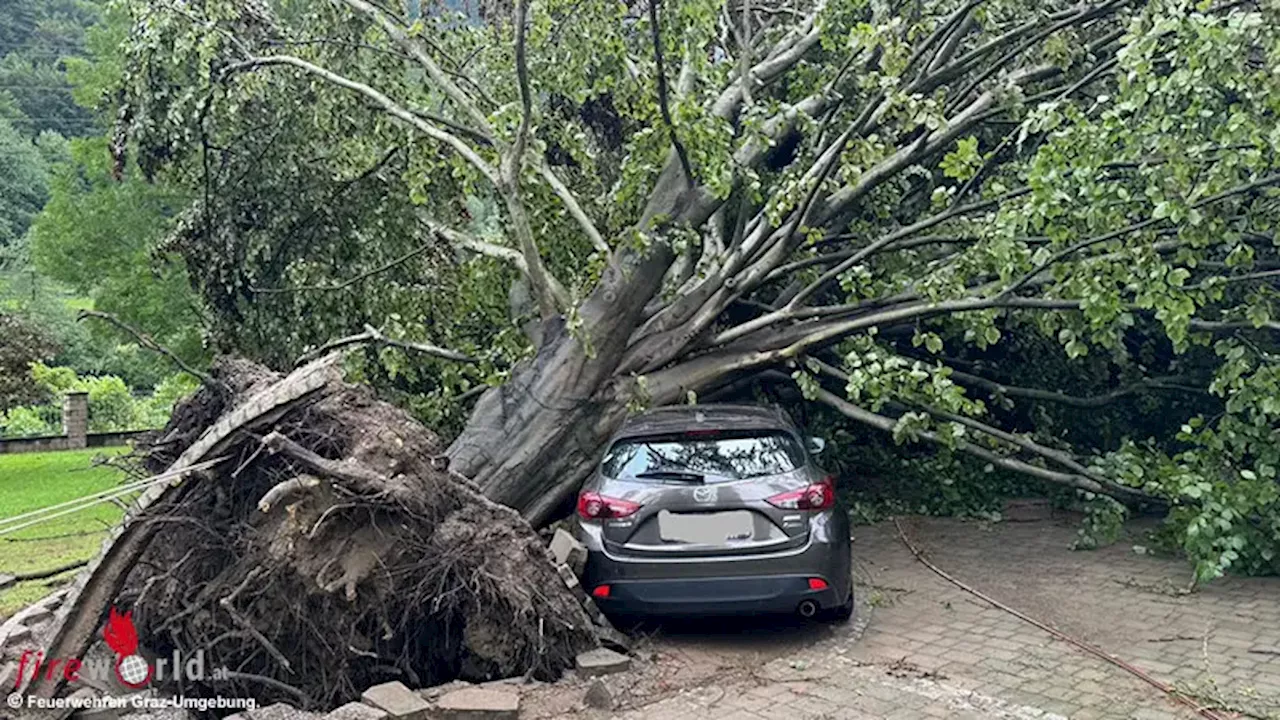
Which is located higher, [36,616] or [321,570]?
[321,570]

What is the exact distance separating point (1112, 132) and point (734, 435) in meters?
3.28

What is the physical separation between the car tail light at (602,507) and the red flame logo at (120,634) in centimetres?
267

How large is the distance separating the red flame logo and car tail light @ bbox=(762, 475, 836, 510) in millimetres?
3744

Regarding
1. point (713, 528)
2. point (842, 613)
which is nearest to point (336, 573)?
point (713, 528)

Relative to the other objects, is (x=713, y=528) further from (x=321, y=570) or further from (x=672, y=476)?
(x=321, y=570)

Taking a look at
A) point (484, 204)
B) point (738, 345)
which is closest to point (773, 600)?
point (738, 345)

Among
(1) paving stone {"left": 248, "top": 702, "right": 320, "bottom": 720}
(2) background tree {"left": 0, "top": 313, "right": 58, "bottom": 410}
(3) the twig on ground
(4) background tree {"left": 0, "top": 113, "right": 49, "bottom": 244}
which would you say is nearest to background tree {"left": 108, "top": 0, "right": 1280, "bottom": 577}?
(3) the twig on ground

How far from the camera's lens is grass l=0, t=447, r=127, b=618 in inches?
268

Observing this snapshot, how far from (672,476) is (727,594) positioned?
2.37 feet

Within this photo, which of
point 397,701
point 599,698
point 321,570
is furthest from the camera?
point 321,570

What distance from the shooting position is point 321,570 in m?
4.49

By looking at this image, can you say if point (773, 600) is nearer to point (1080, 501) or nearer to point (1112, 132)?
point (1112, 132)

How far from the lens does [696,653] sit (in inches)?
201

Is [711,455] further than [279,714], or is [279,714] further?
[711,455]
